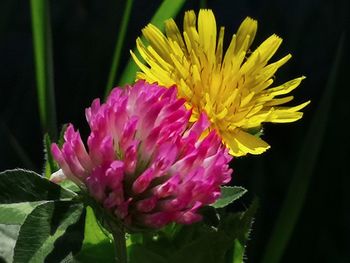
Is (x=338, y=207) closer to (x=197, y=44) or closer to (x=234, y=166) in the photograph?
(x=234, y=166)

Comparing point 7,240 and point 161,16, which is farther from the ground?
point 161,16

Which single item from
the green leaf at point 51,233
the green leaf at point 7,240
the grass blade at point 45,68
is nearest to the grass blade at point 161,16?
the grass blade at point 45,68

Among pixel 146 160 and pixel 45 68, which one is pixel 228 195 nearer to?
pixel 146 160

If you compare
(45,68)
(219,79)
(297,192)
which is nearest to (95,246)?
(219,79)

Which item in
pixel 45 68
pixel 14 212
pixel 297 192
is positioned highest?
pixel 45 68

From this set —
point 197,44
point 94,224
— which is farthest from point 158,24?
point 94,224

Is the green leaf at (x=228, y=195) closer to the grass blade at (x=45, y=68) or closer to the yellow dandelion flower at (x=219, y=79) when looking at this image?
the yellow dandelion flower at (x=219, y=79)

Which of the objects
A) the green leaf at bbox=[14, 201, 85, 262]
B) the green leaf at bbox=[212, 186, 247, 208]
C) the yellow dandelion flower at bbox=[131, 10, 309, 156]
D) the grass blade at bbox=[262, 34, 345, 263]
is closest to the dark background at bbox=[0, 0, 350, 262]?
the grass blade at bbox=[262, 34, 345, 263]
